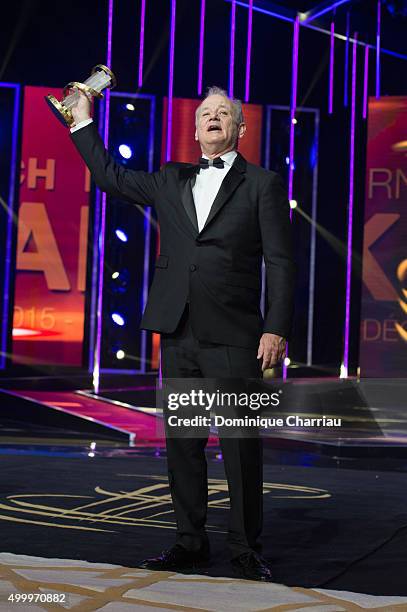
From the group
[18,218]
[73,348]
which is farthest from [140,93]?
[73,348]

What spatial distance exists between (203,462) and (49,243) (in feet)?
14.2

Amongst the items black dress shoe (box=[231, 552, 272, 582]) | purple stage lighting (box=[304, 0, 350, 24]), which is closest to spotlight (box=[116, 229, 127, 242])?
purple stage lighting (box=[304, 0, 350, 24])

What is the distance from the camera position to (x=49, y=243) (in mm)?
6930

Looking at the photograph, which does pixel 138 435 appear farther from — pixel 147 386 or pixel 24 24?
pixel 24 24

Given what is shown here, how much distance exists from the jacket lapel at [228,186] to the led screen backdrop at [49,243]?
4.25 metres

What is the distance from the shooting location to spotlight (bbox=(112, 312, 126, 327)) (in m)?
6.98

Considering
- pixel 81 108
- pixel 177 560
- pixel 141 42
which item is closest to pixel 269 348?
pixel 177 560

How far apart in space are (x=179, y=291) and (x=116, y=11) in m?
4.90

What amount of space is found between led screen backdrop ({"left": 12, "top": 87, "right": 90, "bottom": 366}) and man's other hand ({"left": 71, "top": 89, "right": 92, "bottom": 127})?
415 centimetres

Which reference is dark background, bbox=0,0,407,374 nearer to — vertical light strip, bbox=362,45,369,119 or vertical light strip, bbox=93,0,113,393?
vertical light strip, bbox=362,45,369,119

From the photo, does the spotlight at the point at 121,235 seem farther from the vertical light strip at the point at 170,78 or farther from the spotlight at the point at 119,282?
the vertical light strip at the point at 170,78

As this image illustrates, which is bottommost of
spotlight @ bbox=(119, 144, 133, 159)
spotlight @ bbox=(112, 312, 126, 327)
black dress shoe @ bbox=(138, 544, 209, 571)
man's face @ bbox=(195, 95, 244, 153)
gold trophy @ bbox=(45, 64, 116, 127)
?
black dress shoe @ bbox=(138, 544, 209, 571)

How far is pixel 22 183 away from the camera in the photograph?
22.7 ft

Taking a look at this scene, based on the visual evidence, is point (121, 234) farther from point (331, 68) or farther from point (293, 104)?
point (331, 68)
